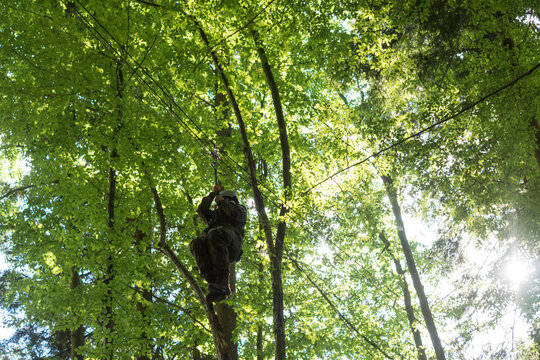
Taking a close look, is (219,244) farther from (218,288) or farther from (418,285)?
(418,285)

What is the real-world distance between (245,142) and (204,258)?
2162mm

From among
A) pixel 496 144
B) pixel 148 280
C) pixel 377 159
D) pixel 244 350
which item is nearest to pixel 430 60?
pixel 496 144

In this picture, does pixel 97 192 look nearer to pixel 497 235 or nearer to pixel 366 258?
pixel 497 235

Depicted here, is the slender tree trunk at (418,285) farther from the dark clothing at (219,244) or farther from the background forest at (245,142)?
the dark clothing at (219,244)

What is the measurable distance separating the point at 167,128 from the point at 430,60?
16.3 feet

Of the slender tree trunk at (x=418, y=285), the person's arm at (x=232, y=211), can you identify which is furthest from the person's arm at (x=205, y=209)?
the slender tree trunk at (x=418, y=285)

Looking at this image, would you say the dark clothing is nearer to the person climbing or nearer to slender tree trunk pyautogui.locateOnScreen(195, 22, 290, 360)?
the person climbing

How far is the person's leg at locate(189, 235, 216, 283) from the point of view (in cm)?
520

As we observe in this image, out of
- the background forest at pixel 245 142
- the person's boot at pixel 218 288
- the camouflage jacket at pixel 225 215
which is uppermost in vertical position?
the background forest at pixel 245 142

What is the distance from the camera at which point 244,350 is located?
12094 mm

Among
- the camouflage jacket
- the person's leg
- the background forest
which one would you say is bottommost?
the person's leg

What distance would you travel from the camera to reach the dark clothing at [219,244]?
5.17 m

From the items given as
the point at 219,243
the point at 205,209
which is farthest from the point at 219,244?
the point at 205,209

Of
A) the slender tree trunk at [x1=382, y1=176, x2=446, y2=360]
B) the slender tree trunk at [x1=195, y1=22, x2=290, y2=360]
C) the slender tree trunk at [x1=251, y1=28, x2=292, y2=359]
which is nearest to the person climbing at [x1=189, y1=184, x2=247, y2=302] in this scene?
the slender tree trunk at [x1=195, y1=22, x2=290, y2=360]
